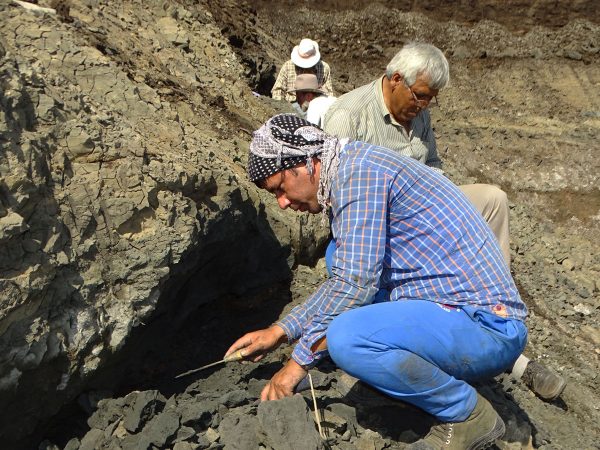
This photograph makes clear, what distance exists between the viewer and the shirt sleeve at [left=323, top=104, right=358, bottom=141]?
3.72 m

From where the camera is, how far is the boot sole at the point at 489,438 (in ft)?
9.21

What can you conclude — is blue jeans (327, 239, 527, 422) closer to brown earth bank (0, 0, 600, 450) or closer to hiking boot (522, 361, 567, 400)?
brown earth bank (0, 0, 600, 450)

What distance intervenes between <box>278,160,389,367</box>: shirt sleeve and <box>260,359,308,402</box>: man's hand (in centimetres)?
5

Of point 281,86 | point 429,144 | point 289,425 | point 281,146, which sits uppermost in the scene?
point 281,146

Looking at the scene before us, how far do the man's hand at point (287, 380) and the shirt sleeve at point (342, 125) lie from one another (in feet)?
4.90

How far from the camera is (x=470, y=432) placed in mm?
2775

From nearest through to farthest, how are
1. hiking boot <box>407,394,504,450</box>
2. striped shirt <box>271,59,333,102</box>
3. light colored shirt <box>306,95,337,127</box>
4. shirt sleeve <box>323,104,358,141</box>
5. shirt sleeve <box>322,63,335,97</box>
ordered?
hiking boot <box>407,394,504,450</box> → shirt sleeve <box>323,104,358,141</box> → light colored shirt <box>306,95,337,127</box> → shirt sleeve <box>322,63,335,97</box> → striped shirt <box>271,59,333,102</box>

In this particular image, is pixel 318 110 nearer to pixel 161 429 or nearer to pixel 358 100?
pixel 358 100

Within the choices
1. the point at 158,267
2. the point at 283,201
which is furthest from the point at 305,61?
the point at 283,201

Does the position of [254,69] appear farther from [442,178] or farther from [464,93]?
[442,178]

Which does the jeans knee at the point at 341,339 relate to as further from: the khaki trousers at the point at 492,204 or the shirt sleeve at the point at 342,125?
the khaki trousers at the point at 492,204

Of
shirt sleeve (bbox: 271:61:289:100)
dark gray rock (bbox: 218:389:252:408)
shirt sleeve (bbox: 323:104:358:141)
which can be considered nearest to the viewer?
dark gray rock (bbox: 218:389:252:408)

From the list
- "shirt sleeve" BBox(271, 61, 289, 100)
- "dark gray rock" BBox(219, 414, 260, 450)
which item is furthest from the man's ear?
"shirt sleeve" BBox(271, 61, 289, 100)

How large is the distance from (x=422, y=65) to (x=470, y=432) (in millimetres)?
1880
